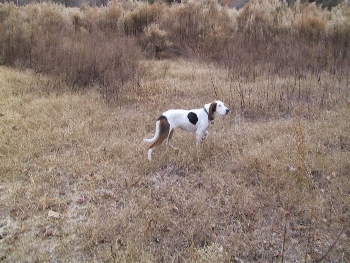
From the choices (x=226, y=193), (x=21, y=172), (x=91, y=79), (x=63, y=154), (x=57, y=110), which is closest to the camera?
(x=226, y=193)

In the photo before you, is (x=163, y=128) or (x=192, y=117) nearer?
(x=163, y=128)

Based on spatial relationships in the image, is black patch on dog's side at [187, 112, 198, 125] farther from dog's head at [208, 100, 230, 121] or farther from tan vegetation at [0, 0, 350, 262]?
tan vegetation at [0, 0, 350, 262]

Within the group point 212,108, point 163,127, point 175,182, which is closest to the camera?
point 175,182

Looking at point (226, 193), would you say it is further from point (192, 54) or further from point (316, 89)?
point (192, 54)

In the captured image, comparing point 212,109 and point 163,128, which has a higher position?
point 212,109

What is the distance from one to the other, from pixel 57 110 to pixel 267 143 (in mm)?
4323

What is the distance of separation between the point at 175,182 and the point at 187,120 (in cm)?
101

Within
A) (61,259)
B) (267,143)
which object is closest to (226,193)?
(267,143)

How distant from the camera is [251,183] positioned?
4.38 meters

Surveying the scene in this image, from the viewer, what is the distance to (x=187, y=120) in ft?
16.3

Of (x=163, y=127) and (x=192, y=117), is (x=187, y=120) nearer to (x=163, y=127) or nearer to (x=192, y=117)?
(x=192, y=117)

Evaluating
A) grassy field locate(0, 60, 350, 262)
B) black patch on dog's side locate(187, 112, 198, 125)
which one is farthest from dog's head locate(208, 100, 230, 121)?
grassy field locate(0, 60, 350, 262)

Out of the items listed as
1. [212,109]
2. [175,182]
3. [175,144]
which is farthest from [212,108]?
[175,182]

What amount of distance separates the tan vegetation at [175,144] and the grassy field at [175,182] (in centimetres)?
2
